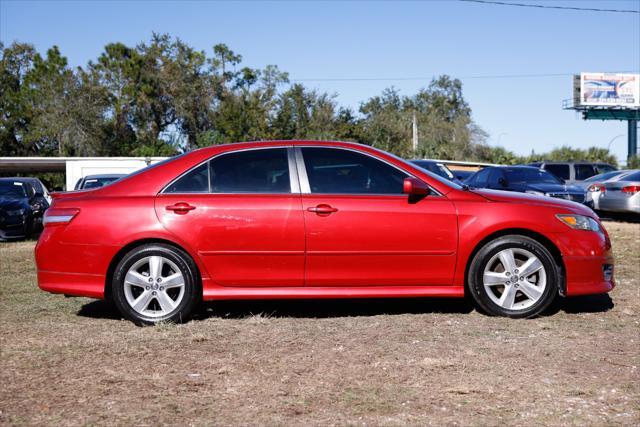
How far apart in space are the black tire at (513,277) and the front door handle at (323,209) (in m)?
1.23

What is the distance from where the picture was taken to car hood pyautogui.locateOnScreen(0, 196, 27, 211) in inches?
595

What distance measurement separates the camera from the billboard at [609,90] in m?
71.6

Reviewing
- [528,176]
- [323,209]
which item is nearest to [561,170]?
[528,176]

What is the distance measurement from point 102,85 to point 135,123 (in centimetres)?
385

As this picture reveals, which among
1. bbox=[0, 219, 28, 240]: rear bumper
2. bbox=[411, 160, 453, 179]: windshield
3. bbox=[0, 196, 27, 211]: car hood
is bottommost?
bbox=[0, 219, 28, 240]: rear bumper

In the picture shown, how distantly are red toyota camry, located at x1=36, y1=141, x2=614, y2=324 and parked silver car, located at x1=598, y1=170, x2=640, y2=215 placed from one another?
465 inches

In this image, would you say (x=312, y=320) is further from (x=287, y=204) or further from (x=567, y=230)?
(x=567, y=230)

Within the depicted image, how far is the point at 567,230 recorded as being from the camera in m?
6.17

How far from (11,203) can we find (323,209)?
442 inches

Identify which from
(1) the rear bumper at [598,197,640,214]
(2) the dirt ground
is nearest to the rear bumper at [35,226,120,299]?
(2) the dirt ground

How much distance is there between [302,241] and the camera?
5969 mm

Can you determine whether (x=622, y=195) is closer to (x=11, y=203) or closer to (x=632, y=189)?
(x=632, y=189)

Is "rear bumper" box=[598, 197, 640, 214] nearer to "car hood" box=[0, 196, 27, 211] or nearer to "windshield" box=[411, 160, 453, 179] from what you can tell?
"windshield" box=[411, 160, 453, 179]

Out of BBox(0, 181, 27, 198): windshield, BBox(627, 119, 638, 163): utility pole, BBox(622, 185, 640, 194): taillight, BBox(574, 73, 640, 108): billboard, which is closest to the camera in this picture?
BBox(0, 181, 27, 198): windshield
